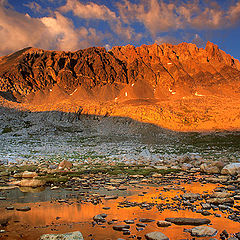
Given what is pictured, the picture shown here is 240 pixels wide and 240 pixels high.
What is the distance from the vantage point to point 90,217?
30.7 ft

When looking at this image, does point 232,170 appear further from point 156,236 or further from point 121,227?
point 156,236

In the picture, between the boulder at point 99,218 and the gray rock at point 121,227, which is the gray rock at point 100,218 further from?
the gray rock at point 121,227

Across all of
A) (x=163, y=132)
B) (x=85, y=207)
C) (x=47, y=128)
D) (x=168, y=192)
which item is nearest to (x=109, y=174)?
(x=168, y=192)

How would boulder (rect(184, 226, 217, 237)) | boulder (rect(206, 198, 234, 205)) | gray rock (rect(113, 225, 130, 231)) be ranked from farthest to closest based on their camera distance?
boulder (rect(206, 198, 234, 205)) → gray rock (rect(113, 225, 130, 231)) → boulder (rect(184, 226, 217, 237))

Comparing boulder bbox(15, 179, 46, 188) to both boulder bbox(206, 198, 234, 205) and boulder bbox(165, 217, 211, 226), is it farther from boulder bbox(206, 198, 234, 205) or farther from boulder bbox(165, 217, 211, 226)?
boulder bbox(206, 198, 234, 205)

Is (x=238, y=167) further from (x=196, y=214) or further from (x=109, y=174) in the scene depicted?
(x=196, y=214)

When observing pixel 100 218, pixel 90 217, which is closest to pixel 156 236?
pixel 100 218

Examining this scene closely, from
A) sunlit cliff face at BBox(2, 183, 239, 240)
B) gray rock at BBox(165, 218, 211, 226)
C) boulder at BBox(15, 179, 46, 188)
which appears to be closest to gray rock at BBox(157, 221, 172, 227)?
sunlit cliff face at BBox(2, 183, 239, 240)

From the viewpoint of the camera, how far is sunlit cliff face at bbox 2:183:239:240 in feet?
25.9

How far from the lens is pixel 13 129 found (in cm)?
10388

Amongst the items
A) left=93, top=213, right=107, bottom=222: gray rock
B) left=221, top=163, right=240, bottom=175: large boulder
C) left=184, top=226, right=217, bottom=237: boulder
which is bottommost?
left=184, top=226, right=217, bottom=237: boulder

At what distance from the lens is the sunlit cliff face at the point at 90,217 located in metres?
7.89

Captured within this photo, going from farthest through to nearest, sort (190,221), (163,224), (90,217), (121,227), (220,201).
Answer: (220,201)
(90,217)
(190,221)
(163,224)
(121,227)

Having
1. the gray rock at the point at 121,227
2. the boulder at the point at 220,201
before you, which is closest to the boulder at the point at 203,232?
the gray rock at the point at 121,227
